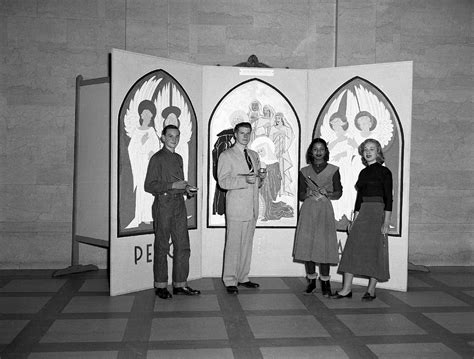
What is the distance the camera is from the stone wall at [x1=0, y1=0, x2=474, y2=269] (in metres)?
7.18

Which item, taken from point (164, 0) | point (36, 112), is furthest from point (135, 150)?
point (164, 0)

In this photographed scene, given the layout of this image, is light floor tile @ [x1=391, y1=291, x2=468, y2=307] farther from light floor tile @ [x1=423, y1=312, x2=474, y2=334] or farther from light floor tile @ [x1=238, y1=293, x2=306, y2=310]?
light floor tile @ [x1=238, y1=293, x2=306, y2=310]

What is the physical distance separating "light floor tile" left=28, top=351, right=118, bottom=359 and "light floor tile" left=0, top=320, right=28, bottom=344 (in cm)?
45

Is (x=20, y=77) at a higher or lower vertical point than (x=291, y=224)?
higher

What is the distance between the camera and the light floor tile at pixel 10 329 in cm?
431

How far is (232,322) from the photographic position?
15.8 feet

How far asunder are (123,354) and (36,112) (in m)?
4.25

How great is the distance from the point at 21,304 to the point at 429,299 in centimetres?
406

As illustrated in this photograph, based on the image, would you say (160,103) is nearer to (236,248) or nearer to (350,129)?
(236,248)

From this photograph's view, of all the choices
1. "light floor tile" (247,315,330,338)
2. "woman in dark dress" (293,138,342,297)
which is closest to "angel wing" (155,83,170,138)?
"woman in dark dress" (293,138,342,297)

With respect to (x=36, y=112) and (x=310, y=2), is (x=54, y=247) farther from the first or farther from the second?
(x=310, y=2)

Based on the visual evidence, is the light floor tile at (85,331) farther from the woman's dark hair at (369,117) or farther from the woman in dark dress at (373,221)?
the woman's dark hair at (369,117)

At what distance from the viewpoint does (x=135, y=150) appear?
19.5ft

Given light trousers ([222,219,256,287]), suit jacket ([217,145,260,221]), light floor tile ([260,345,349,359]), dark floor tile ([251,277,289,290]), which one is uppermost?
suit jacket ([217,145,260,221])
